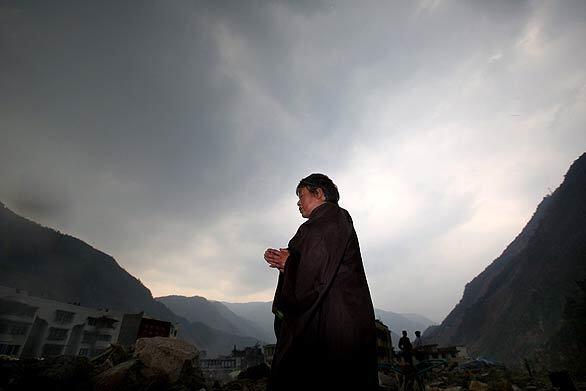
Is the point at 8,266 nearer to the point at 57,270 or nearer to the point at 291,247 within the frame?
the point at 57,270

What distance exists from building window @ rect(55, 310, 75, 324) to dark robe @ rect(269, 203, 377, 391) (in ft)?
197

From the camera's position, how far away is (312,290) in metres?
1.67

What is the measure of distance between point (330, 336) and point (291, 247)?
63 centimetres

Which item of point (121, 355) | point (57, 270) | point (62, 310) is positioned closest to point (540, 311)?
point (121, 355)

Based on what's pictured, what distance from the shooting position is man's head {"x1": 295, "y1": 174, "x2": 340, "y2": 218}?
2262mm

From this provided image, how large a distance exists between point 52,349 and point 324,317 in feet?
204

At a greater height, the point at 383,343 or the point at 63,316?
the point at 63,316

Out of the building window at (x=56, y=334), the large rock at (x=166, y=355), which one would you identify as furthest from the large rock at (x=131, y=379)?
the building window at (x=56, y=334)

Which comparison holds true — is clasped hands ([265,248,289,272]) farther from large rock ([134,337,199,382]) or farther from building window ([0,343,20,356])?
building window ([0,343,20,356])

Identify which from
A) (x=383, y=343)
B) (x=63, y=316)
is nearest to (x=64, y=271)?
(x=63, y=316)

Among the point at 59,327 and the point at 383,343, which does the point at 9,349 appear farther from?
the point at 383,343

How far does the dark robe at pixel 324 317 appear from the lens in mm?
1526

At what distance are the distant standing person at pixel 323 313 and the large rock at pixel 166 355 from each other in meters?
5.71

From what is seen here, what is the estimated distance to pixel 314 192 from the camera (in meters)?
2.29
